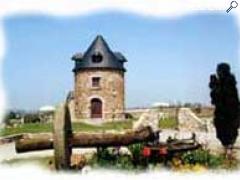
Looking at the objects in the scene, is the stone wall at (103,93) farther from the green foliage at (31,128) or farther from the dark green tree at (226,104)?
the dark green tree at (226,104)

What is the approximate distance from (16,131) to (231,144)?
0.85m

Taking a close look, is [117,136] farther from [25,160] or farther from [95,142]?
[25,160]

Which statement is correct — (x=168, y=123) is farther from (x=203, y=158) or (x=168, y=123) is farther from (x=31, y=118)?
(x=31, y=118)

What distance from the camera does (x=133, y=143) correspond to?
3686 millimetres

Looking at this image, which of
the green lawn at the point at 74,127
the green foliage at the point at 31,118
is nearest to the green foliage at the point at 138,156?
the green lawn at the point at 74,127

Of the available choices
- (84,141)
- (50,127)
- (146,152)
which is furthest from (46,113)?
(146,152)

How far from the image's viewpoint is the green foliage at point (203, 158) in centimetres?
365

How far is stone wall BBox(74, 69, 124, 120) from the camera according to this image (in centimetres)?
383

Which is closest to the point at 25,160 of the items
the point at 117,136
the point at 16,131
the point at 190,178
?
the point at 16,131

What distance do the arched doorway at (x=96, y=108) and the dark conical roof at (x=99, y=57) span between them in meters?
0.14

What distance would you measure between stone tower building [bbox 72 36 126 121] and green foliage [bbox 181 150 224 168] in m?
0.30

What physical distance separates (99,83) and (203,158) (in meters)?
0.59

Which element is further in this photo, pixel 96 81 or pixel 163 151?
pixel 96 81

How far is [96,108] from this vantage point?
153 inches
